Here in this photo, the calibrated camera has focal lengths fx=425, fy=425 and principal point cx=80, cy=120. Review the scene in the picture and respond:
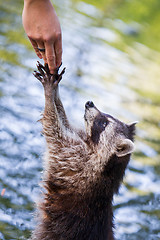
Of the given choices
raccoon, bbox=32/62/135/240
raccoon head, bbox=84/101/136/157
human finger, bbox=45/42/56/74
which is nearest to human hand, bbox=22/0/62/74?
human finger, bbox=45/42/56/74

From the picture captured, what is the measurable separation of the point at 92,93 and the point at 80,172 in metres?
4.34

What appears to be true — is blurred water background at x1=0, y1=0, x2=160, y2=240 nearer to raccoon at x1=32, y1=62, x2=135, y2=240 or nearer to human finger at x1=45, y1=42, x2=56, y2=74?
raccoon at x1=32, y1=62, x2=135, y2=240

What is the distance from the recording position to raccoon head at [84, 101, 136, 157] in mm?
5262

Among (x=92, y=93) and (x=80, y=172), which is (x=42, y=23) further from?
(x=92, y=93)

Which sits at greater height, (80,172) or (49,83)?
(49,83)

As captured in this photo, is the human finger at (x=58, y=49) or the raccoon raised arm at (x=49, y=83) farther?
the raccoon raised arm at (x=49, y=83)

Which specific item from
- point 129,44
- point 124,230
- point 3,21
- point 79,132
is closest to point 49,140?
point 79,132

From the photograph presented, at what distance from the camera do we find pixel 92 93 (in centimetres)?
939

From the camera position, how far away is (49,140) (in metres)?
5.53

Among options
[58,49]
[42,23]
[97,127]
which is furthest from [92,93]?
[42,23]

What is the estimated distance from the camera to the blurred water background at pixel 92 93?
6527mm

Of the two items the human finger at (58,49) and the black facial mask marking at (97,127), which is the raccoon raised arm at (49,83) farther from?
the human finger at (58,49)

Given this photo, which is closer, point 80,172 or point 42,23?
point 42,23

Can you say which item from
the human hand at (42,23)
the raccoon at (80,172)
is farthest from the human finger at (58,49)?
the raccoon at (80,172)
